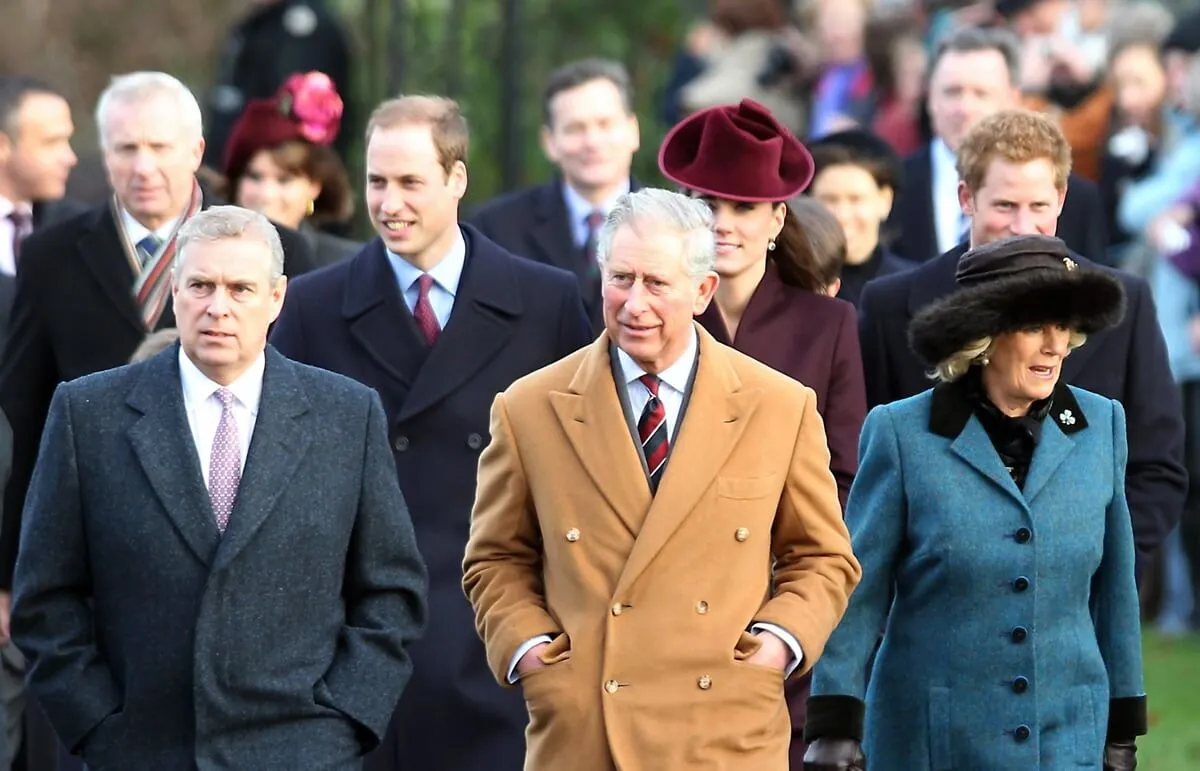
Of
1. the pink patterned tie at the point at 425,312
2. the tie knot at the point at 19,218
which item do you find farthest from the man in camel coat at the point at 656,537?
the tie knot at the point at 19,218

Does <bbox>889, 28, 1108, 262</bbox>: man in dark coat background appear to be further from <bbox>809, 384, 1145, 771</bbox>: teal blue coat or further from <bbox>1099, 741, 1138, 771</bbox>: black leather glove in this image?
<bbox>1099, 741, 1138, 771</bbox>: black leather glove

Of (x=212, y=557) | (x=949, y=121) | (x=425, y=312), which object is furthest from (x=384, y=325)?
(x=949, y=121)

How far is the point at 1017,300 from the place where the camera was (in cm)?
671

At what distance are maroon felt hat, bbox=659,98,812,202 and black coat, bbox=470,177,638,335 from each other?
292 centimetres

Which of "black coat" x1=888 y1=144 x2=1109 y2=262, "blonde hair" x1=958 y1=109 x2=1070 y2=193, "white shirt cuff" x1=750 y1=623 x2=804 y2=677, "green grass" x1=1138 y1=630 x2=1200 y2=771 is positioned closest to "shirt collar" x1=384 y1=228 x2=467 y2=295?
"blonde hair" x1=958 y1=109 x2=1070 y2=193

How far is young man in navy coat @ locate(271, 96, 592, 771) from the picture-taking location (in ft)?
26.2

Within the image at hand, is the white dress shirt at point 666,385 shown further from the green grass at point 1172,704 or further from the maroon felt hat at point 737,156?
the green grass at point 1172,704

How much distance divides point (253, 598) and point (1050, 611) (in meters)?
1.86

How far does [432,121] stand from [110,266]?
1.11 m

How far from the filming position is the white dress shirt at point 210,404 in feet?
21.5

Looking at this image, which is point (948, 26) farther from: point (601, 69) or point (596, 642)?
point (596, 642)

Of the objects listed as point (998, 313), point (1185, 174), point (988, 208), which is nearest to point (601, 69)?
point (1185, 174)

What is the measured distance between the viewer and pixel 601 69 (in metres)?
11.4

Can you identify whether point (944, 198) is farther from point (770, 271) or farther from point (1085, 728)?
point (1085, 728)
